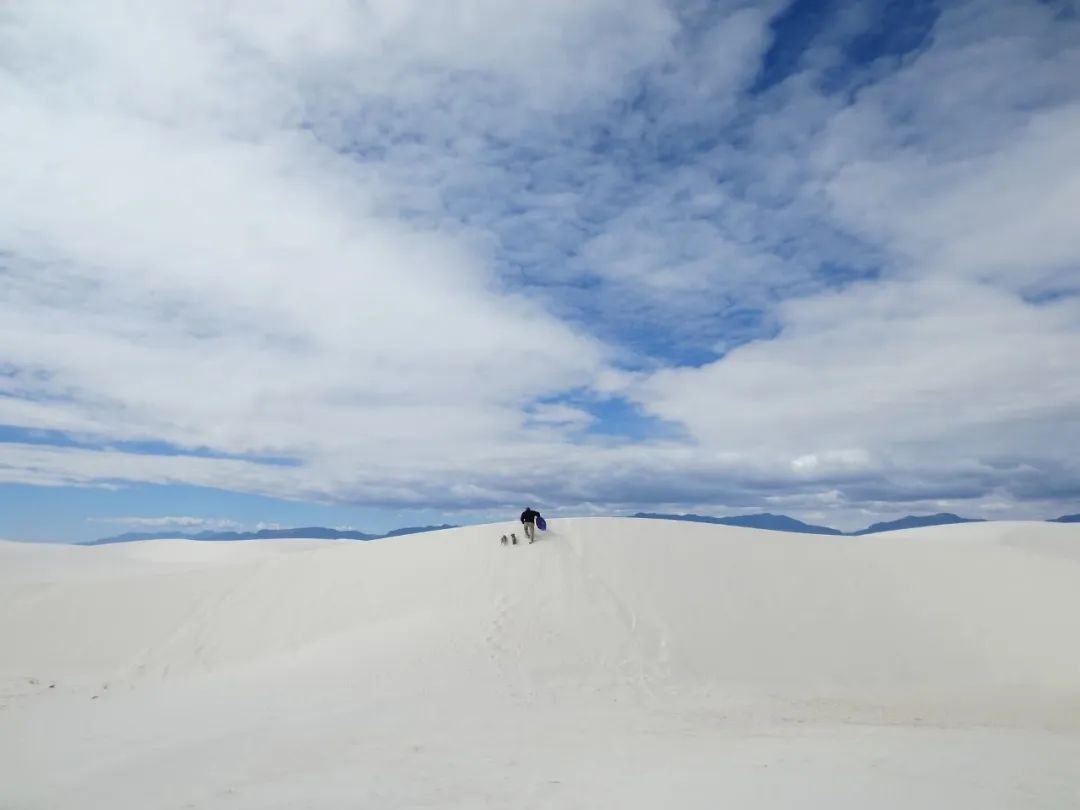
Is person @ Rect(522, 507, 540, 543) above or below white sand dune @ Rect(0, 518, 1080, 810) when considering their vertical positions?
above

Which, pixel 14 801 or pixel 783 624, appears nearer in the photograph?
pixel 14 801

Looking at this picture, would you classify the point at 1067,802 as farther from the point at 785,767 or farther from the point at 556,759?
the point at 556,759

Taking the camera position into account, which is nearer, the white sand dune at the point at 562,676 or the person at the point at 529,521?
the white sand dune at the point at 562,676

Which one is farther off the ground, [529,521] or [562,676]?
[529,521]

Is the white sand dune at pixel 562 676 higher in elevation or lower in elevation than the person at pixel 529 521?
lower

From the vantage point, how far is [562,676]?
45.1ft

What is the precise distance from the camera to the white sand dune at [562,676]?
796 centimetres

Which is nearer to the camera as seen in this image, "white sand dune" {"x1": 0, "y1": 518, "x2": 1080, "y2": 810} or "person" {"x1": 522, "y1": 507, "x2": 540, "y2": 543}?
"white sand dune" {"x1": 0, "y1": 518, "x2": 1080, "y2": 810}

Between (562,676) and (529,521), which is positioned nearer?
(562,676)

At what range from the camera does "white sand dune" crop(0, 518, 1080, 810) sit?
26.1ft

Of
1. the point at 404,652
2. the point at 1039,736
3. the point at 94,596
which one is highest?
the point at 94,596

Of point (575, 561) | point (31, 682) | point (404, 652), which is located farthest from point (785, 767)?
point (31, 682)

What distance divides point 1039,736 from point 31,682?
1975 cm

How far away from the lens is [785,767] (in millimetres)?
8250
